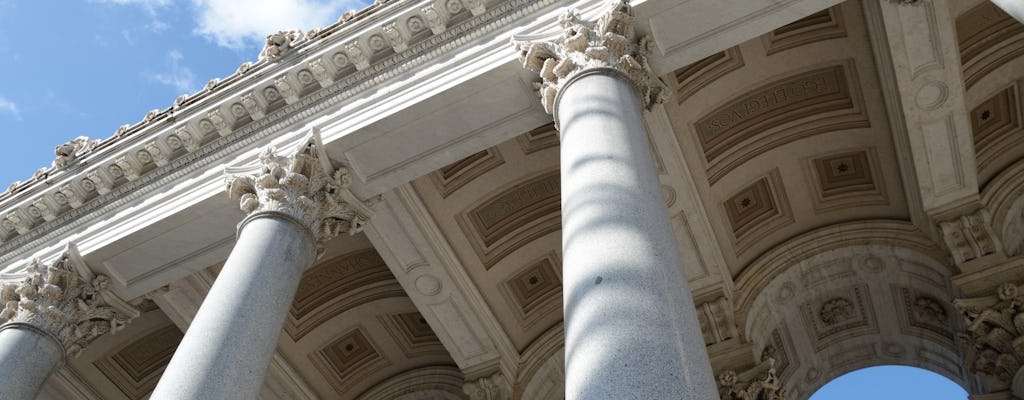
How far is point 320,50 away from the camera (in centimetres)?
1421

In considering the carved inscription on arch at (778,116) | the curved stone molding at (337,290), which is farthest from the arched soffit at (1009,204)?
the curved stone molding at (337,290)

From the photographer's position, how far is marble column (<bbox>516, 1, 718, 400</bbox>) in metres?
6.20

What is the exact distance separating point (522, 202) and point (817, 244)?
19.6 ft

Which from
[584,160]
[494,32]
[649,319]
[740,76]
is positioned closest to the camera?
[649,319]

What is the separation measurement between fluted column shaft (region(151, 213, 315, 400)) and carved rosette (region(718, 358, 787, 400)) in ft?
25.9

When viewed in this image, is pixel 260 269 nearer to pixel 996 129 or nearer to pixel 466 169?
pixel 466 169

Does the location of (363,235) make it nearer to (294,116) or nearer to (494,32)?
(294,116)

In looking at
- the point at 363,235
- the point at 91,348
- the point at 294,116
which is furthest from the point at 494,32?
the point at 91,348

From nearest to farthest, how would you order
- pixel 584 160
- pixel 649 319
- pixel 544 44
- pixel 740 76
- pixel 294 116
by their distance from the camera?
pixel 649 319 → pixel 584 160 → pixel 544 44 → pixel 294 116 → pixel 740 76

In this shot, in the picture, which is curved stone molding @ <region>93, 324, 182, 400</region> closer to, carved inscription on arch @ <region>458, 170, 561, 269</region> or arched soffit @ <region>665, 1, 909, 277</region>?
carved inscription on arch @ <region>458, 170, 561, 269</region>

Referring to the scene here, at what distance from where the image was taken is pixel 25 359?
13.4 m

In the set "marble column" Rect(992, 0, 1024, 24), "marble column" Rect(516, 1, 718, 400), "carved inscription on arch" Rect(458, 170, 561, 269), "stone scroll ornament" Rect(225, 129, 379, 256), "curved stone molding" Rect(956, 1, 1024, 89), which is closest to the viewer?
"marble column" Rect(516, 1, 718, 400)

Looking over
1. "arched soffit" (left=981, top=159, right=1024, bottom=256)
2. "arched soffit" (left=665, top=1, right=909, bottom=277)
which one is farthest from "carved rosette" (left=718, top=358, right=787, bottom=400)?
"arched soffit" (left=981, top=159, right=1024, bottom=256)

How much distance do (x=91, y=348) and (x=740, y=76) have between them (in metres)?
14.2
